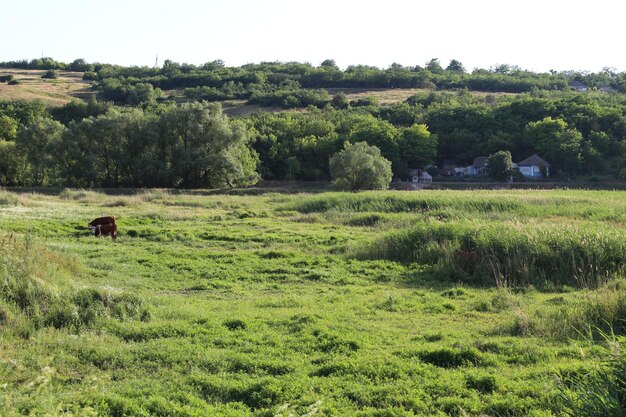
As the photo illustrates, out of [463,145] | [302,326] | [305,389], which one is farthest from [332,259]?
[463,145]

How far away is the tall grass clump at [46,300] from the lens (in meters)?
10.8

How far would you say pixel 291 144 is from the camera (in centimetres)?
9669

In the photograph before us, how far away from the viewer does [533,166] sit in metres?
93.0

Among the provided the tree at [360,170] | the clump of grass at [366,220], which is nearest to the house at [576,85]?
the tree at [360,170]

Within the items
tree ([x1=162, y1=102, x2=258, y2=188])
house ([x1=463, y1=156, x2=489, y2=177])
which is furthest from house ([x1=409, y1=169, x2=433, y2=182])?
tree ([x1=162, y1=102, x2=258, y2=188])

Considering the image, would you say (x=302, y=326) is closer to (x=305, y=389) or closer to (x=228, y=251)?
(x=305, y=389)

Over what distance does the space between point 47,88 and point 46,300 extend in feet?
469

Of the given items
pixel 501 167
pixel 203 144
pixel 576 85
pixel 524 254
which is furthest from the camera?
pixel 576 85

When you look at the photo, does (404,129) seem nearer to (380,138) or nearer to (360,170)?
(380,138)

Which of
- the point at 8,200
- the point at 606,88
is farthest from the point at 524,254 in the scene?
the point at 606,88

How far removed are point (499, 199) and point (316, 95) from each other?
113 m

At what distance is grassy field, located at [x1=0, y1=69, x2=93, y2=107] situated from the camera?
116 metres

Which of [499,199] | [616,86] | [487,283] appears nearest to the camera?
[487,283]

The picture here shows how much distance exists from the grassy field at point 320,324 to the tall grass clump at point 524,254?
0.21 ft
